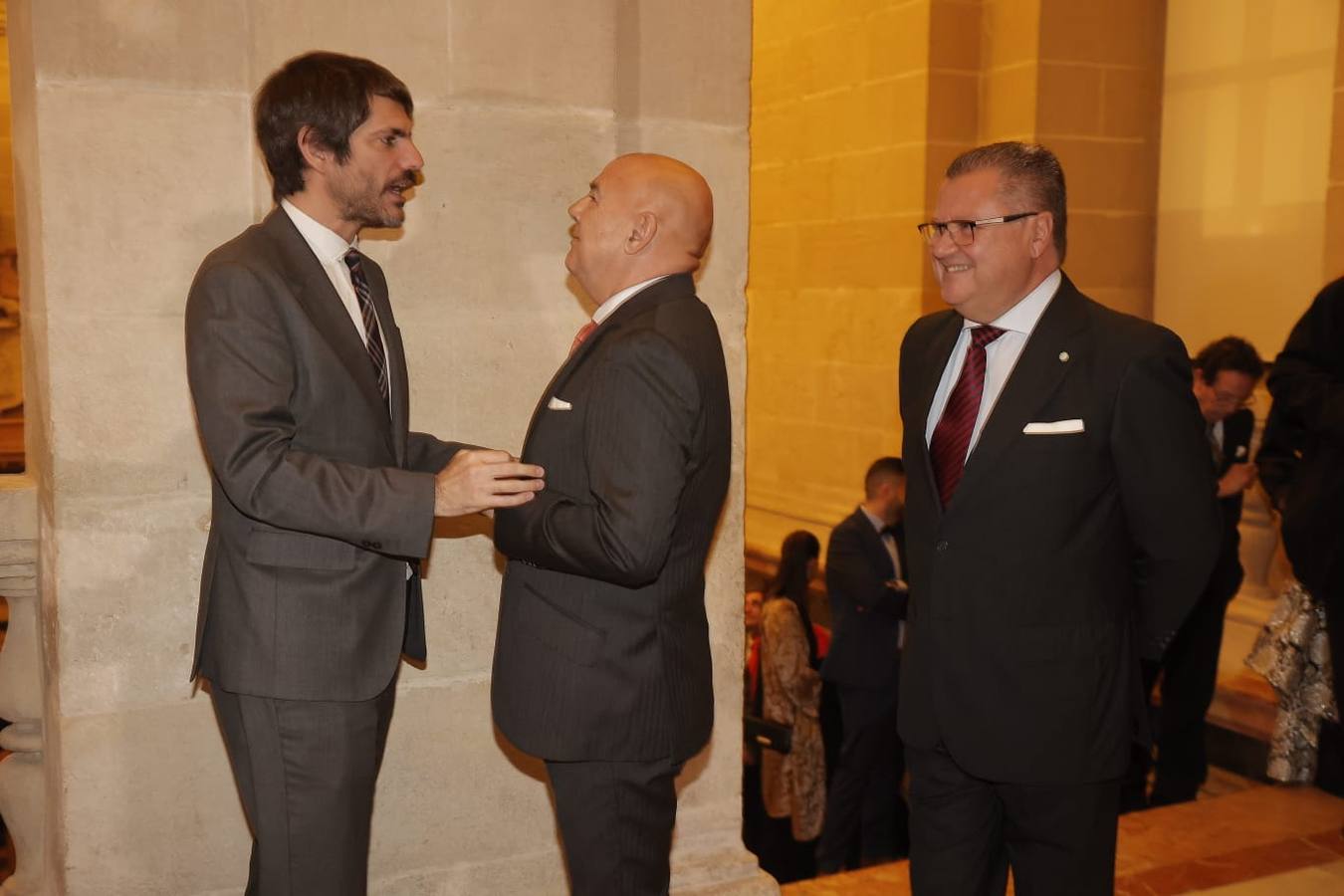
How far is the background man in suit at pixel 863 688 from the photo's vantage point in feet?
17.0

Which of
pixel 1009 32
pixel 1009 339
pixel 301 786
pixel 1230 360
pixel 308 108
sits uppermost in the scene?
pixel 1009 32

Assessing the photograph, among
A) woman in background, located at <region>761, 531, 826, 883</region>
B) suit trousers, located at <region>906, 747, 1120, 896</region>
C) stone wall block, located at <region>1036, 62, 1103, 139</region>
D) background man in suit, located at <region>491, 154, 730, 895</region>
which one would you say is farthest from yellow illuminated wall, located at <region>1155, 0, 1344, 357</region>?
background man in suit, located at <region>491, 154, 730, 895</region>

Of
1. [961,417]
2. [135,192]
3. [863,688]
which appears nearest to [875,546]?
[863,688]

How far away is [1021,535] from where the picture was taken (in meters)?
2.43

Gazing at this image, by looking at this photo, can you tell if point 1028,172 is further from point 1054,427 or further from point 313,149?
point 313,149

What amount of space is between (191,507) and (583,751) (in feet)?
3.53

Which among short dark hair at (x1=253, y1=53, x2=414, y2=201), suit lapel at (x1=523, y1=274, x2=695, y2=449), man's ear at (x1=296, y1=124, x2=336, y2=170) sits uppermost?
short dark hair at (x1=253, y1=53, x2=414, y2=201)

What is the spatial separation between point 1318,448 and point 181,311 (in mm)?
3478

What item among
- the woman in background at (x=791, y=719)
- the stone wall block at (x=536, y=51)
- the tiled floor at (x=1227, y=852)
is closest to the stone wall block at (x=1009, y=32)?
the woman in background at (x=791, y=719)

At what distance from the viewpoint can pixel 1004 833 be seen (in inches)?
104

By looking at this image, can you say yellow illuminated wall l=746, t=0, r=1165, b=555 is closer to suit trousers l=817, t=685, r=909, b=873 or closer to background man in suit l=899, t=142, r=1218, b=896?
suit trousers l=817, t=685, r=909, b=873

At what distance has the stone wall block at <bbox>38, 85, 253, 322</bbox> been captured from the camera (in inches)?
102

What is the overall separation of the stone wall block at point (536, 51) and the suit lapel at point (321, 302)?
731 millimetres

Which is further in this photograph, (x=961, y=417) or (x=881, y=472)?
(x=881, y=472)
